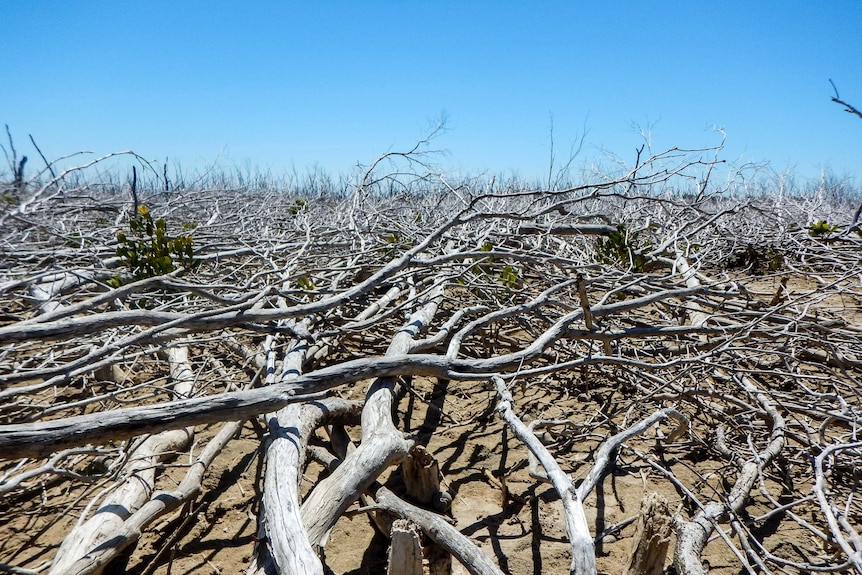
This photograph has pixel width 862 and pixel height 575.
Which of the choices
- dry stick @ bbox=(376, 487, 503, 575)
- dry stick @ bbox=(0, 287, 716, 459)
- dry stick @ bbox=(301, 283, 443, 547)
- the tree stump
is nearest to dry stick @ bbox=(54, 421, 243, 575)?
dry stick @ bbox=(0, 287, 716, 459)

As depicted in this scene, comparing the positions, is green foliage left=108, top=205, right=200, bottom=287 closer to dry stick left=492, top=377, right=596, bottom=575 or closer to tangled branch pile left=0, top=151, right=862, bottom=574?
tangled branch pile left=0, top=151, right=862, bottom=574

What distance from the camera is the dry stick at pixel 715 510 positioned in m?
1.79

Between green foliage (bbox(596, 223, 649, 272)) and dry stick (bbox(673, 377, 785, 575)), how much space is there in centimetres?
140

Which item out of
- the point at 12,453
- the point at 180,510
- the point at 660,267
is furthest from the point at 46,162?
the point at 660,267

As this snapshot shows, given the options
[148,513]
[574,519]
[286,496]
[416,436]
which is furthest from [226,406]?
[416,436]

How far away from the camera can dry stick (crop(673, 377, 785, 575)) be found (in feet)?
5.89

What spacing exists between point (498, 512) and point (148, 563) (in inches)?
57.3

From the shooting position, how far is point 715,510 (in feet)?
6.86

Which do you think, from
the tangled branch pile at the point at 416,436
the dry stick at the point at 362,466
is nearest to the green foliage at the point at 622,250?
the tangled branch pile at the point at 416,436

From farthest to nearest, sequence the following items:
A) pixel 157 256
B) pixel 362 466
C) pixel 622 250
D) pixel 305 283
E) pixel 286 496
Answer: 1. pixel 622 250
2. pixel 305 283
3. pixel 157 256
4. pixel 362 466
5. pixel 286 496

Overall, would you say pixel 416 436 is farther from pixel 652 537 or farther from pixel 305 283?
pixel 652 537

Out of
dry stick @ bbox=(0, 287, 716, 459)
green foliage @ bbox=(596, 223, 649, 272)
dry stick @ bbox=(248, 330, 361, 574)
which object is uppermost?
green foliage @ bbox=(596, 223, 649, 272)

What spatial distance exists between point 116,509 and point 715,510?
215cm

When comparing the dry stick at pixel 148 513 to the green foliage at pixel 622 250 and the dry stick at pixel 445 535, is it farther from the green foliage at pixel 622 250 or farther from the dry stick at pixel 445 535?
the green foliage at pixel 622 250
